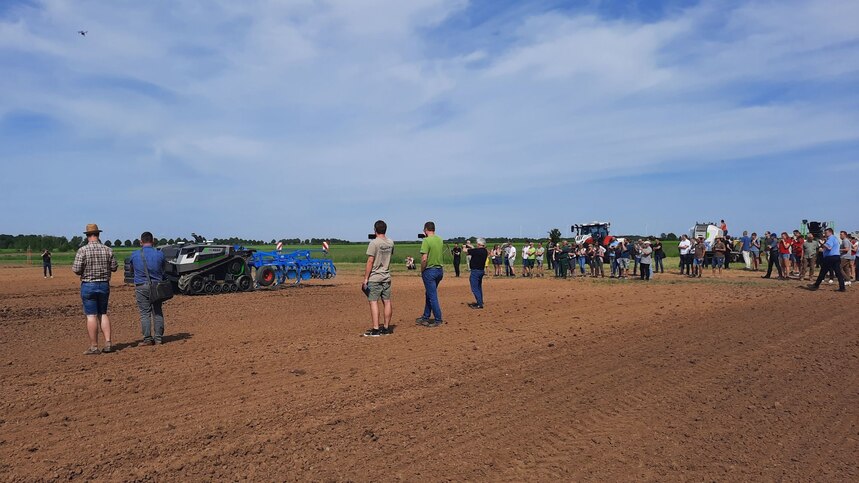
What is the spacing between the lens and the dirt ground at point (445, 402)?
175 inches

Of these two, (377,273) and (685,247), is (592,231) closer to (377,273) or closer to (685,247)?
(685,247)

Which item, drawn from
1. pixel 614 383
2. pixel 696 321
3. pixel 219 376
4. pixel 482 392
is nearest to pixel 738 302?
pixel 696 321

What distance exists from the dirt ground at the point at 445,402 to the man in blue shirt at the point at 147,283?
0.95 feet

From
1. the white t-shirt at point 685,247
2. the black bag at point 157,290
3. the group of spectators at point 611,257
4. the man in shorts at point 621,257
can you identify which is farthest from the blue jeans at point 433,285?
the white t-shirt at point 685,247

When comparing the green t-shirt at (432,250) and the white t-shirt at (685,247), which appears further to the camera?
the white t-shirt at (685,247)

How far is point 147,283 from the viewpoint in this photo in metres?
9.14

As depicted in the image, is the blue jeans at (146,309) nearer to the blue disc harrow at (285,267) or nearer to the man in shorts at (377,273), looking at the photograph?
the man in shorts at (377,273)

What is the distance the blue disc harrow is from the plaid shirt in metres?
11.3

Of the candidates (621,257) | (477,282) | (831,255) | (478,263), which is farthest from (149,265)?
(621,257)

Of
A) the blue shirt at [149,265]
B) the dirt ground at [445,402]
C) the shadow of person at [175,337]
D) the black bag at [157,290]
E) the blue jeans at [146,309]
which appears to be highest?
the blue shirt at [149,265]

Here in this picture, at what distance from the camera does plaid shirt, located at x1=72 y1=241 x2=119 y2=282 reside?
27.2ft

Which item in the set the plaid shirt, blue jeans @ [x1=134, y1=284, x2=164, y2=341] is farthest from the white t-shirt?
the plaid shirt

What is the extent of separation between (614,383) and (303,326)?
6133 mm

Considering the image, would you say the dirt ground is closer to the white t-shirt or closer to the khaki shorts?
the khaki shorts
